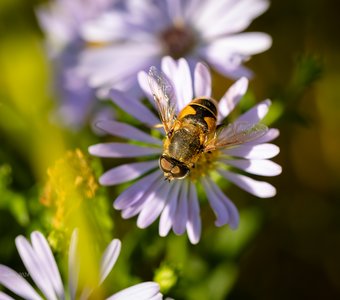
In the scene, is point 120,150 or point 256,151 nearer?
point 256,151

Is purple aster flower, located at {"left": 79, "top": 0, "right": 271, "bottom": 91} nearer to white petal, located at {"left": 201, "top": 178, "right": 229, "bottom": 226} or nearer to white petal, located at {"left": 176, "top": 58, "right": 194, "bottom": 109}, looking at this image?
white petal, located at {"left": 176, "top": 58, "right": 194, "bottom": 109}

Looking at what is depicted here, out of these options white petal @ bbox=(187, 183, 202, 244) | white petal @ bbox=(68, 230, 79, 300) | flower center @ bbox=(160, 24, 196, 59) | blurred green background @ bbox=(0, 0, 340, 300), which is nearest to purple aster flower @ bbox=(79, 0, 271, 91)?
flower center @ bbox=(160, 24, 196, 59)

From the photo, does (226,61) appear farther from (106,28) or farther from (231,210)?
(231,210)

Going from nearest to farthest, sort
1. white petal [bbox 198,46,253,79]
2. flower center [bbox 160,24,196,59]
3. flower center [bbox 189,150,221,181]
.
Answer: flower center [bbox 189,150,221,181], white petal [bbox 198,46,253,79], flower center [bbox 160,24,196,59]

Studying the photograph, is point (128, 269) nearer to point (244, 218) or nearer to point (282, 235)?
point (244, 218)

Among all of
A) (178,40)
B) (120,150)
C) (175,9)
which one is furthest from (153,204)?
(175,9)

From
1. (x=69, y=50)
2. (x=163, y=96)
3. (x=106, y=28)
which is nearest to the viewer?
(x=163, y=96)

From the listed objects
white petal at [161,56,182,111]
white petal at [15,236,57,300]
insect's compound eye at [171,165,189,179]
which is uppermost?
white petal at [161,56,182,111]

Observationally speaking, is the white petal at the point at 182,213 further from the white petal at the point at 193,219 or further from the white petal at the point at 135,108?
the white petal at the point at 135,108

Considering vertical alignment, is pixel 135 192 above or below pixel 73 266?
above
